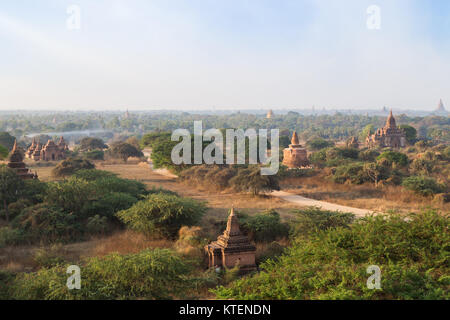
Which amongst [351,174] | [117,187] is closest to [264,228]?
[117,187]

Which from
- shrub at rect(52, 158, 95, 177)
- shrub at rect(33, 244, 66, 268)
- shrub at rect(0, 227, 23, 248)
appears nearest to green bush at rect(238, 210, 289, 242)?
shrub at rect(33, 244, 66, 268)

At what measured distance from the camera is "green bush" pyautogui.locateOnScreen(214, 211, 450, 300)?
27.0 ft

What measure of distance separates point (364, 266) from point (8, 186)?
18056 millimetres

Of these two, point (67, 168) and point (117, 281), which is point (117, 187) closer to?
point (117, 281)

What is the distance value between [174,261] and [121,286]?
1.60 metres

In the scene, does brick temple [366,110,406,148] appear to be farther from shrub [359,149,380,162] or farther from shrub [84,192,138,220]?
shrub [84,192,138,220]

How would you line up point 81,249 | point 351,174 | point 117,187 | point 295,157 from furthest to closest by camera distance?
1. point 295,157
2. point 351,174
3. point 117,187
4. point 81,249

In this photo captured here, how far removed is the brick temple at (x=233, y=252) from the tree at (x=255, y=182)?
43.1 feet

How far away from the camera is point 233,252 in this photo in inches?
541

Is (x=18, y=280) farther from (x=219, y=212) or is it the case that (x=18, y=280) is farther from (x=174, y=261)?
(x=219, y=212)

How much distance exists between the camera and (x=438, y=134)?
310 ft

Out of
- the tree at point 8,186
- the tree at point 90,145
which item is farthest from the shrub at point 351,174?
the tree at point 90,145

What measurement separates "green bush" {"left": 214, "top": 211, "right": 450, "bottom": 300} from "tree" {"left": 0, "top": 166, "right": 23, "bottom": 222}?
1489cm
